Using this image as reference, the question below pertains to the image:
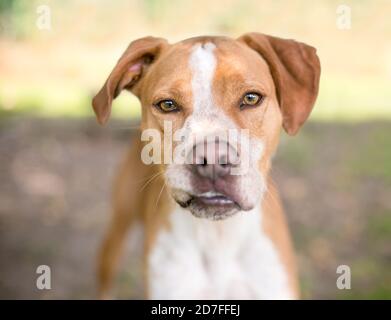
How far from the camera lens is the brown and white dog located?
3625 millimetres

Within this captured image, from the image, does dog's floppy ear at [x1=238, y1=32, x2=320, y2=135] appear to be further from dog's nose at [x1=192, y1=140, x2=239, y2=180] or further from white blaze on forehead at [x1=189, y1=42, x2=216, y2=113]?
dog's nose at [x1=192, y1=140, x2=239, y2=180]

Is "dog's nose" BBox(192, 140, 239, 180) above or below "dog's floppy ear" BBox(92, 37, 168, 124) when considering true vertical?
below

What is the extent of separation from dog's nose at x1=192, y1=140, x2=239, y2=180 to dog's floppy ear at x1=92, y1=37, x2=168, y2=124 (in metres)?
0.73

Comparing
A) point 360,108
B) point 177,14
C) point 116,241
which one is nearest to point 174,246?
point 116,241

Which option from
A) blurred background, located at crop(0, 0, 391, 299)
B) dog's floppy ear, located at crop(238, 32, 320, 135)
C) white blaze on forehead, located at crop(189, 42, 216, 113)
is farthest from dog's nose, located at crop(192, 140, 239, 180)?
blurred background, located at crop(0, 0, 391, 299)

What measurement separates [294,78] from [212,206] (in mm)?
924

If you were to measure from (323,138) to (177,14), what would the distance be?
3.58m

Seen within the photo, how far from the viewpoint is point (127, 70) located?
411 cm

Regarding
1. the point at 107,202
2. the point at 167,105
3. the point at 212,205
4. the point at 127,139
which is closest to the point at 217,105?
the point at 167,105

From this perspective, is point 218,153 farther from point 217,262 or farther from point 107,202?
point 107,202

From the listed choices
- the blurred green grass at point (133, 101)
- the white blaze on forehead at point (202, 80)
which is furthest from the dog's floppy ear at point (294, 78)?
the blurred green grass at point (133, 101)

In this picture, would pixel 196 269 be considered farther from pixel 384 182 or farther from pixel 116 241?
pixel 384 182

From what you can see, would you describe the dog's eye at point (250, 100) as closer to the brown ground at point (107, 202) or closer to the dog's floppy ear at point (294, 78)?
the dog's floppy ear at point (294, 78)

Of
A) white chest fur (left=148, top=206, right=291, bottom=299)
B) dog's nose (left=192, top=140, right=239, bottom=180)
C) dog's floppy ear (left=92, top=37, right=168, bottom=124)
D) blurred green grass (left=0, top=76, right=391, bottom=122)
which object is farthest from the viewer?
blurred green grass (left=0, top=76, right=391, bottom=122)
